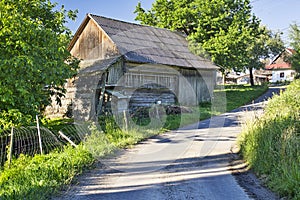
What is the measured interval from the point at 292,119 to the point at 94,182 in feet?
16.4

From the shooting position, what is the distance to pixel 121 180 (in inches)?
231

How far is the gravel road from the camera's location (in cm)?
507

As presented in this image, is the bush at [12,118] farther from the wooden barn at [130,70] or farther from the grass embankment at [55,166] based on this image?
the wooden barn at [130,70]

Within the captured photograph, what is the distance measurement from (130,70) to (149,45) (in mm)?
3374

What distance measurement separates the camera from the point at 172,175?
6.16 m

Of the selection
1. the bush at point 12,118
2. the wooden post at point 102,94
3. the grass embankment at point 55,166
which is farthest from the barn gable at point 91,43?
the bush at point 12,118

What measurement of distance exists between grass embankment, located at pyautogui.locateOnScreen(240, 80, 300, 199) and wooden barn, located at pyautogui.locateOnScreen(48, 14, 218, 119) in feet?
29.2

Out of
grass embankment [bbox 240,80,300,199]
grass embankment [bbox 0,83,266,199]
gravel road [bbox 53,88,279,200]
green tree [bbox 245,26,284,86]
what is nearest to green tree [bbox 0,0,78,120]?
grass embankment [bbox 0,83,266,199]

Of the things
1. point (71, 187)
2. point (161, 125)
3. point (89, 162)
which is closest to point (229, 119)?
point (161, 125)

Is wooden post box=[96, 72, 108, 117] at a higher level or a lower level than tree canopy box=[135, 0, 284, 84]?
lower

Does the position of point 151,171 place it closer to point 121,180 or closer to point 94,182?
point 121,180

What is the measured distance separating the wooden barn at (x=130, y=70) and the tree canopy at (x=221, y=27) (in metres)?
1.15

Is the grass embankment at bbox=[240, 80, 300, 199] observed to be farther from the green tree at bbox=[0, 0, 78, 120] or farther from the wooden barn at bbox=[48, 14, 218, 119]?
the wooden barn at bbox=[48, 14, 218, 119]

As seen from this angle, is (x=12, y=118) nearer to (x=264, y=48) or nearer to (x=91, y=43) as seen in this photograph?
(x=91, y=43)
